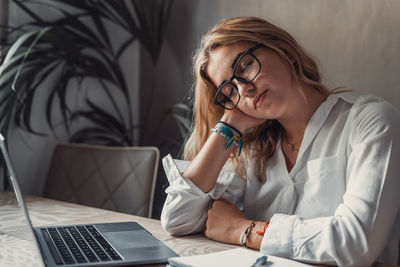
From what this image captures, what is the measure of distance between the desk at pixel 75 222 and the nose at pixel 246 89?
46 centimetres

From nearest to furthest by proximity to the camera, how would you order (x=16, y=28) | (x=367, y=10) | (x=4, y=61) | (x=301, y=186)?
(x=301, y=186) < (x=367, y=10) < (x=4, y=61) < (x=16, y=28)

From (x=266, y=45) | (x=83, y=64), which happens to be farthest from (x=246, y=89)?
(x=83, y=64)

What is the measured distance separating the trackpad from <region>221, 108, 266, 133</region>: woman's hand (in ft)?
1.63

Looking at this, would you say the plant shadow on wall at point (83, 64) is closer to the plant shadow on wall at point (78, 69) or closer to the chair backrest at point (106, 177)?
the plant shadow on wall at point (78, 69)

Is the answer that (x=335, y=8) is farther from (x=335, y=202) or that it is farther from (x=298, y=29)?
(x=335, y=202)

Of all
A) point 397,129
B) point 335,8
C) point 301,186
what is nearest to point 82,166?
point 301,186

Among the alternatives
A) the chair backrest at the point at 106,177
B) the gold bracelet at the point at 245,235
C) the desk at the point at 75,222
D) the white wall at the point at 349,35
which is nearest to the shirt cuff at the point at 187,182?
the desk at the point at 75,222

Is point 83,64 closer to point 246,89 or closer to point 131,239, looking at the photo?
point 246,89

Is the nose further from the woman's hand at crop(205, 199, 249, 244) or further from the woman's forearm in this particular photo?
→ the woman's hand at crop(205, 199, 249, 244)

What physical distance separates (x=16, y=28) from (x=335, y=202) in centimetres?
176

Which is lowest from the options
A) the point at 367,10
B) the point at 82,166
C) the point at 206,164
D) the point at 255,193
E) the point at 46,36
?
the point at 82,166

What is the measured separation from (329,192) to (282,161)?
24cm

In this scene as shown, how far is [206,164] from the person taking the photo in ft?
4.95

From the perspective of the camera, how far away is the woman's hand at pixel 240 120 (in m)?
1.60
